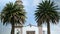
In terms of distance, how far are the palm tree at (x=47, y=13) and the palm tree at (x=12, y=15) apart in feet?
14.1

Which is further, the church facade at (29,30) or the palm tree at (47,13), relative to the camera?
the church facade at (29,30)

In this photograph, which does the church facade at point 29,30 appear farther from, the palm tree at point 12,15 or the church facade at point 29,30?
the palm tree at point 12,15

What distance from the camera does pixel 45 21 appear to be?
5356 centimetres

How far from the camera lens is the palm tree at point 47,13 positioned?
2103 inches

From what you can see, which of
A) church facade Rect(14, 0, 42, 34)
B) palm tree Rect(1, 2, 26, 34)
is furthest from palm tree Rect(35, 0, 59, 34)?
church facade Rect(14, 0, 42, 34)

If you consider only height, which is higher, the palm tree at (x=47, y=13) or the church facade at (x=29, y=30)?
the palm tree at (x=47, y=13)

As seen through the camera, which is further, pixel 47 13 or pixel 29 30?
pixel 29 30

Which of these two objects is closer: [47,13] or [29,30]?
[47,13]

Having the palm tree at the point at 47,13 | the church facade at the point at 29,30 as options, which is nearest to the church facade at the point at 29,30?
the church facade at the point at 29,30

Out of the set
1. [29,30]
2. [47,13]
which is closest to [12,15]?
[47,13]

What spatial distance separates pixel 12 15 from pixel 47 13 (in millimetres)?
9191

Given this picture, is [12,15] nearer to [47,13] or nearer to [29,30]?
[47,13]

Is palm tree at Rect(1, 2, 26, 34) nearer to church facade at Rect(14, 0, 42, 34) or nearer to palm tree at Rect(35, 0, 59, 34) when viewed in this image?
palm tree at Rect(35, 0, 59, 34)

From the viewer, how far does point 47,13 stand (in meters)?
54.1
